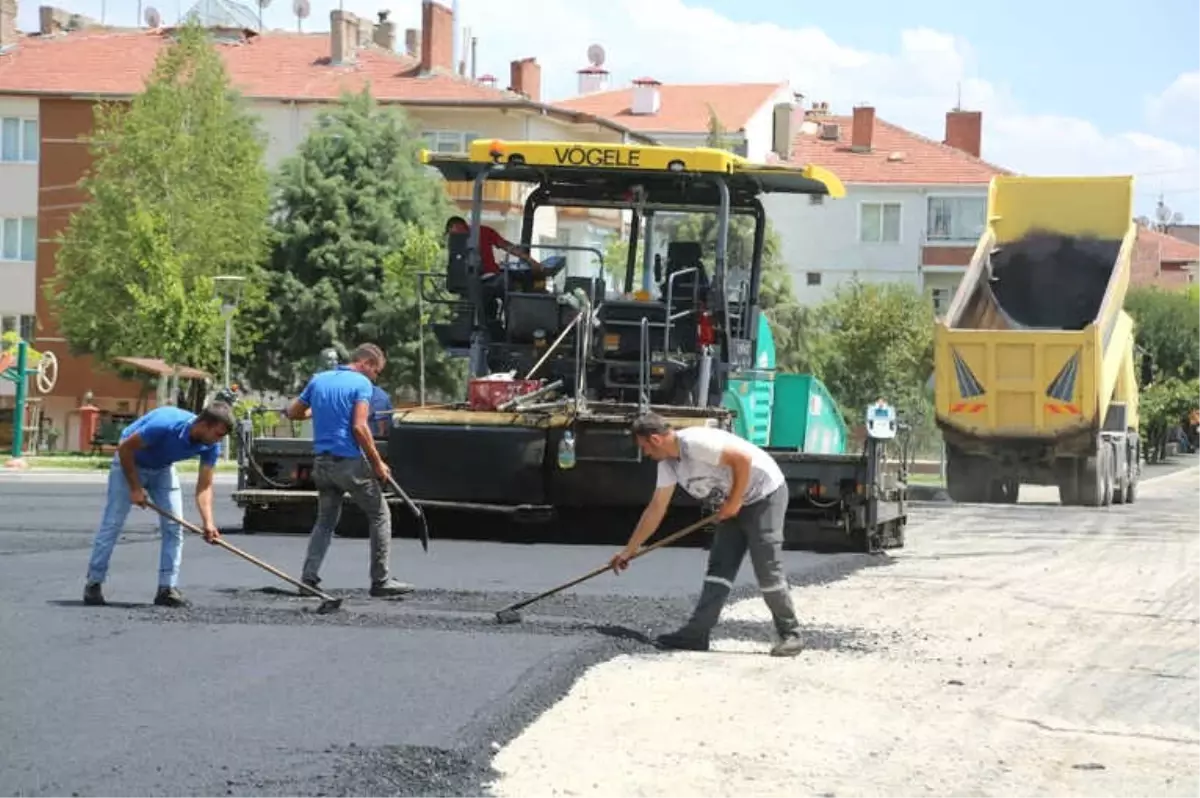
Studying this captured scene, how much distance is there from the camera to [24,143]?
55.9 m

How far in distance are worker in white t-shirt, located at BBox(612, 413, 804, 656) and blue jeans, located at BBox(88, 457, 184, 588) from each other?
8.75 feet

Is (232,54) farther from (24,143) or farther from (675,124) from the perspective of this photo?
(675,124)

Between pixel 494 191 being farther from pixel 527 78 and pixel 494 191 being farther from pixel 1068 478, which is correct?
pixel 527 78

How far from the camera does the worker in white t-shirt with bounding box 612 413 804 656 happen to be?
10.5m

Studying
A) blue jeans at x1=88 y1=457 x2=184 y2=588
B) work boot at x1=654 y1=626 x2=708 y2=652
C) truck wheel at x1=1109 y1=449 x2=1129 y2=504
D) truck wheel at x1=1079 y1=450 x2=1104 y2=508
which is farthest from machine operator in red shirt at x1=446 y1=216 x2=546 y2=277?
truck wheel at x1=1109 y1=449 x2=1129 y2=504

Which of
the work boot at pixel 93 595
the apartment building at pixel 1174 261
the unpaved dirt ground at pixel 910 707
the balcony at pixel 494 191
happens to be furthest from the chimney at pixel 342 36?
the apartment building at pixel 1174 261

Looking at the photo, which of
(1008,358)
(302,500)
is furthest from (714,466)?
(1008,358)

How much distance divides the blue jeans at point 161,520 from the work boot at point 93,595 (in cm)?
3

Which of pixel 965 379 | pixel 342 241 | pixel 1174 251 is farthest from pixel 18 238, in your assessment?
pixel 1174 251

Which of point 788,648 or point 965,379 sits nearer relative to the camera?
point 788,648

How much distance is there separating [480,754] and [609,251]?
10101mm

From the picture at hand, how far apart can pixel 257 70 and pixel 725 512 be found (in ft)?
163

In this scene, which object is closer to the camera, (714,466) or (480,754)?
(480,754)

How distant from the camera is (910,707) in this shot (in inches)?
367
